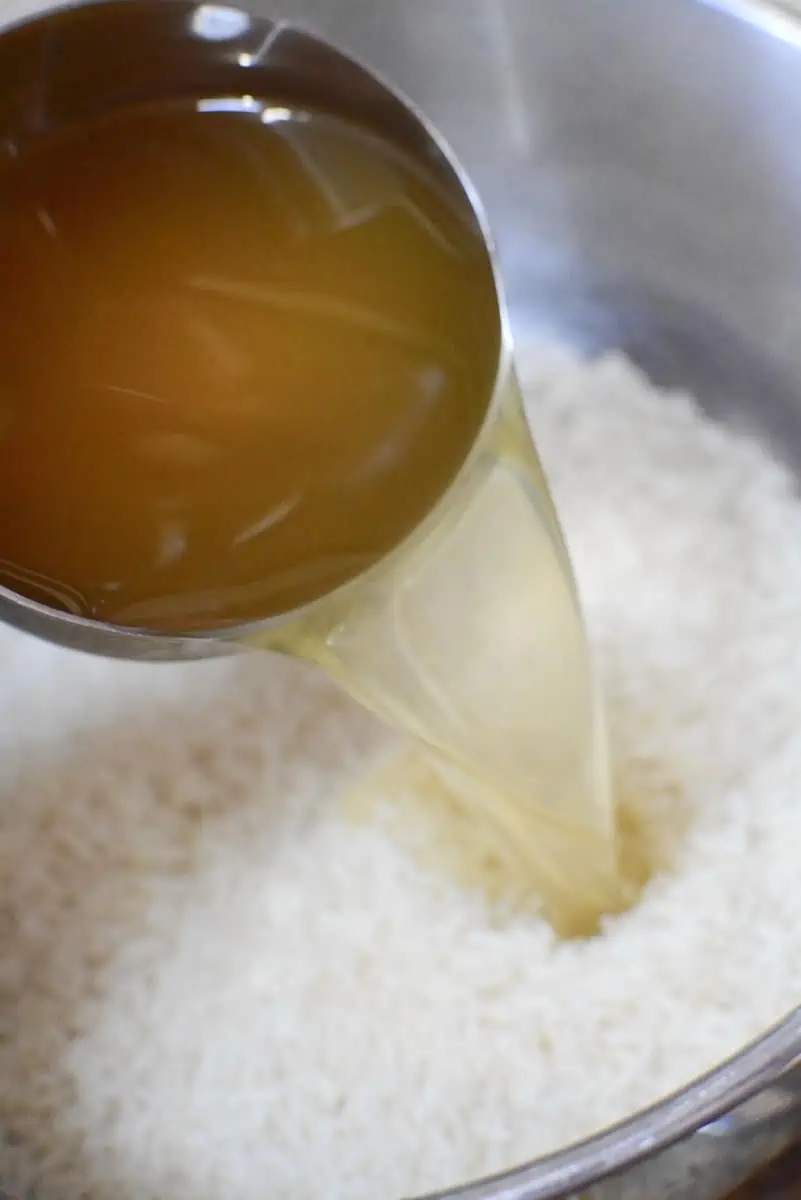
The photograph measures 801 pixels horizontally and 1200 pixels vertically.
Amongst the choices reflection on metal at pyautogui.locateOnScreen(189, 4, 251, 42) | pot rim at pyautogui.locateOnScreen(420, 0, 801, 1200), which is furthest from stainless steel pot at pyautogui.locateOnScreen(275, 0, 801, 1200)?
pot rim at pyautogui.locateOnScreen(420, 0, 801, 1200)

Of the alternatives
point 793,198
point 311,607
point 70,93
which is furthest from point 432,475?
point 793,198

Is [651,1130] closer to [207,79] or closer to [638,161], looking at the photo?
[207,79]

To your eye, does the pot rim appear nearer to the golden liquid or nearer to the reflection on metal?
the golden liquid

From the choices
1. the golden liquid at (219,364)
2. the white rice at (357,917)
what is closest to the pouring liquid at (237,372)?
the golden liquid at (219,364)

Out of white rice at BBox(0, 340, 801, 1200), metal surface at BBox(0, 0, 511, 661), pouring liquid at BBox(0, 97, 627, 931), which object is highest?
metal surface at BBox(0, 0, 511, 661)

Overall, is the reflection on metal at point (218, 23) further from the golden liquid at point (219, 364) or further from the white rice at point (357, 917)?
the white rice at point (357, 917)

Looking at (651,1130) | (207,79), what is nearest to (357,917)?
(651,1130)

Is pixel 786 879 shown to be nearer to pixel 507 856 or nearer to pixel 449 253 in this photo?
pixel 507 856
